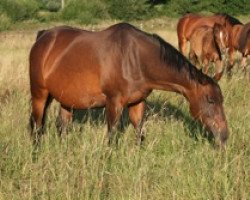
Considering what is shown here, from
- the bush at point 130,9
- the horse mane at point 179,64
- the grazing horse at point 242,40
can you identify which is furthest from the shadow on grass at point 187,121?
the bush at point 130,9

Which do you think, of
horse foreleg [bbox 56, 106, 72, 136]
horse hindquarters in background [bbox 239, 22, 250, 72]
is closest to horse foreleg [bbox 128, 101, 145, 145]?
horse foreleg [bbox 56, 106, 72, 136]

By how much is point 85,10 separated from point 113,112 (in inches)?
1431

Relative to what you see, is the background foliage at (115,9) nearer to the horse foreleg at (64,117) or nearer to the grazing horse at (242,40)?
the grazing horse at (242,40)

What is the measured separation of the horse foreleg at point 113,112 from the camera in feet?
18.2

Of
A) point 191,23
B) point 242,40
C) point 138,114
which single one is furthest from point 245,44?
point 138,114

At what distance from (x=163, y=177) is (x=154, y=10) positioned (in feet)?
128

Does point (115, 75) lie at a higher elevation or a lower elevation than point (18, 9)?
higher

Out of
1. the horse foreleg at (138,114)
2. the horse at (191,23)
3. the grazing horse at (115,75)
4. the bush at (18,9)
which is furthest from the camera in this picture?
the bush at (18,9)

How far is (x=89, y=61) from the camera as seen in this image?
5910mm

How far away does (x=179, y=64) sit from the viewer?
215 inches

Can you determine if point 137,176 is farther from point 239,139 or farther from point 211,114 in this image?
point 239,139

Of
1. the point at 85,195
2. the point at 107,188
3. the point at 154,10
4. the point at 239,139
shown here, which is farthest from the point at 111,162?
the point at 154,10

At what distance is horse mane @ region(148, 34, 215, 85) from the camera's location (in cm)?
528

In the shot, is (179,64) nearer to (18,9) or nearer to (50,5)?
(18,9)
